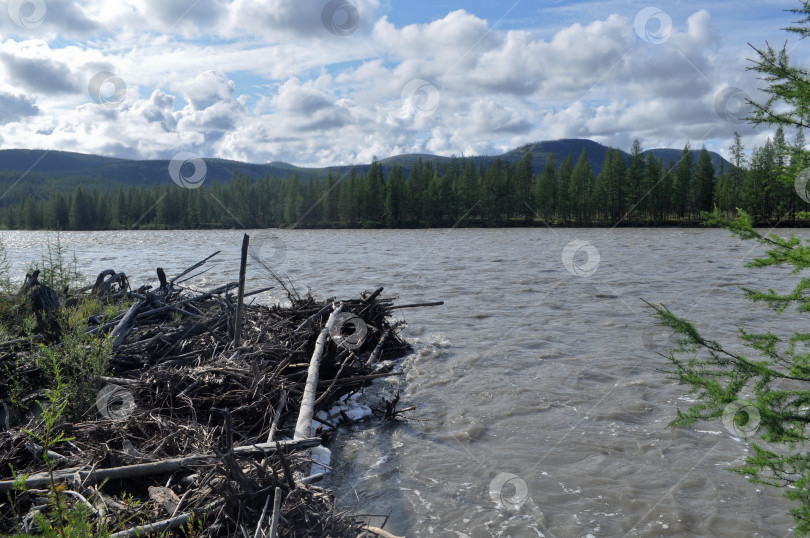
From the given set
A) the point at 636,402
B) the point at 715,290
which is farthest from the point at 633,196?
the point at 636,402

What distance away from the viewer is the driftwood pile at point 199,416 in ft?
13.1

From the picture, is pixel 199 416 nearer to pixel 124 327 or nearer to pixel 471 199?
pixel 124 327

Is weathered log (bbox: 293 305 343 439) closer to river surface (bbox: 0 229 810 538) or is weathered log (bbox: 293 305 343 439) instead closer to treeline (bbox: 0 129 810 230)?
river surface (bbox: 0 229 810 538)

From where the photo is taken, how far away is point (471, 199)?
11506 centimetres

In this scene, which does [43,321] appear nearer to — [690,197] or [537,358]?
[537,358]

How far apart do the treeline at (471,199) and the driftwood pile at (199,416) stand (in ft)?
261

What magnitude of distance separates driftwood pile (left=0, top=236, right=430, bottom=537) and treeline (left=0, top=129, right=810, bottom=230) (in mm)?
79646

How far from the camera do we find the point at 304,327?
9.70m

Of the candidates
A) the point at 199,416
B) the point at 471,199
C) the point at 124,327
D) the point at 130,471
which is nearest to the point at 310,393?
the point at 199,416

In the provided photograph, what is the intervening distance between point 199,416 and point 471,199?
11150cm

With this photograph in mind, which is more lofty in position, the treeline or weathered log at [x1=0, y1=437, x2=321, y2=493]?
the treeline

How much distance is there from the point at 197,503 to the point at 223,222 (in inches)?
5313

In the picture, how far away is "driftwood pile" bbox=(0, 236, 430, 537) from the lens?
400 cm

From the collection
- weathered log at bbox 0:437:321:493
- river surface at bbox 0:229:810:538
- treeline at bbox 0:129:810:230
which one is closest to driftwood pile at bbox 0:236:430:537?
weathered log at bbox 0:437:321:493
